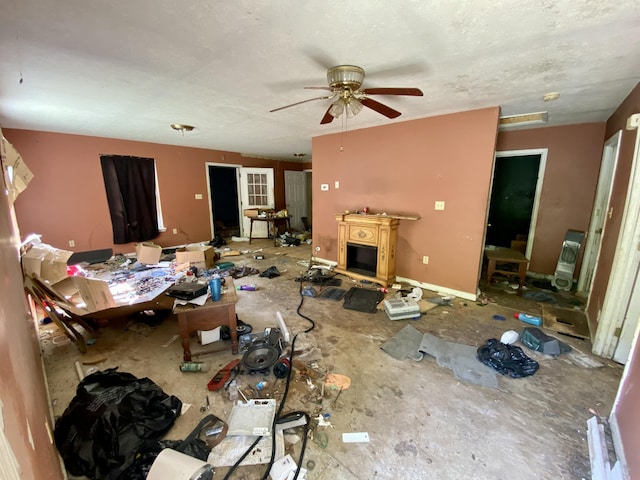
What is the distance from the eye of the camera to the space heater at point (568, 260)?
3566mm

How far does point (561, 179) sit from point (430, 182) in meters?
2.01

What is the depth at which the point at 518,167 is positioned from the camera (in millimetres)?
4781

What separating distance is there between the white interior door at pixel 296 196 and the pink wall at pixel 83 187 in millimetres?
A: 2540

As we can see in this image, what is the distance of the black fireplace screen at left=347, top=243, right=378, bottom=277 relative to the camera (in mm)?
3945

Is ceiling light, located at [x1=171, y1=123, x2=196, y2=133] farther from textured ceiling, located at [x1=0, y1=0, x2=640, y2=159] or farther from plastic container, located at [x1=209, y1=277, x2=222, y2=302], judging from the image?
plastic container, located at [x1=209, y1=277, x2=222, y2=302]

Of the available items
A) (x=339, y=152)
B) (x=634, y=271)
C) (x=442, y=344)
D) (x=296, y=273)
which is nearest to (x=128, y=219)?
(x=296, y=273)

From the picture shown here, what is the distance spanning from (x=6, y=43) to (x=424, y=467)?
11.7 ft

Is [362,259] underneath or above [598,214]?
underneath

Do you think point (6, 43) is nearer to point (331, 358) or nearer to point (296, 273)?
point (331, 358)

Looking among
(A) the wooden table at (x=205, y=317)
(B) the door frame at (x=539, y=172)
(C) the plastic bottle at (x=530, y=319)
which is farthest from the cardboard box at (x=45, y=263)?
(B) the door frame at (x=539, y=172)

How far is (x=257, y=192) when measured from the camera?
23.3 ft

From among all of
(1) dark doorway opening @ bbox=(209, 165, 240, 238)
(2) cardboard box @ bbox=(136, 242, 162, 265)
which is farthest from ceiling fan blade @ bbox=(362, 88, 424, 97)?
(1) dark doorway opening @ bbox=(209, 165, 240, 238)

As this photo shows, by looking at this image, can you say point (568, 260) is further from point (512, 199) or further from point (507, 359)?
point (507, 359)

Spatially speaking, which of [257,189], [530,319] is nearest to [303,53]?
[530,319]
